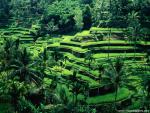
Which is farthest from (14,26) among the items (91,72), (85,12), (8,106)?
(8,106)

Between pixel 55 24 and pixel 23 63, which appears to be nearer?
pixel 23 63

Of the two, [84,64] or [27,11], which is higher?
[27,11]

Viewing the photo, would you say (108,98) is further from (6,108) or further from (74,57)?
(74,57)

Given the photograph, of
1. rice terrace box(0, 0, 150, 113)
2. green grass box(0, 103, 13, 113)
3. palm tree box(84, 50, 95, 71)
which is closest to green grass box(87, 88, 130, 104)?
rice terrace box(0, 0, 150, 113)

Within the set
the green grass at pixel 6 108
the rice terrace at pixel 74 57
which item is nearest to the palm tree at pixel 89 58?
the rice terrace at pixel 74 57

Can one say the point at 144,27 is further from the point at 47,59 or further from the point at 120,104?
the point at 120,104

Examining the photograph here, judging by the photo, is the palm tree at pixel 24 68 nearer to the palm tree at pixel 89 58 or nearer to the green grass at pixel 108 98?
the green grass at pixel 108 98

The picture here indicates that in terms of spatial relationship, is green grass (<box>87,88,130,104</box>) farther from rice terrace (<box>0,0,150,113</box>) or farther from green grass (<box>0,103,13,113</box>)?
green grass (<box>0,103,13,113</box>)

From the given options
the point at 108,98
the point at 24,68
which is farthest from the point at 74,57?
the point at 24,68
